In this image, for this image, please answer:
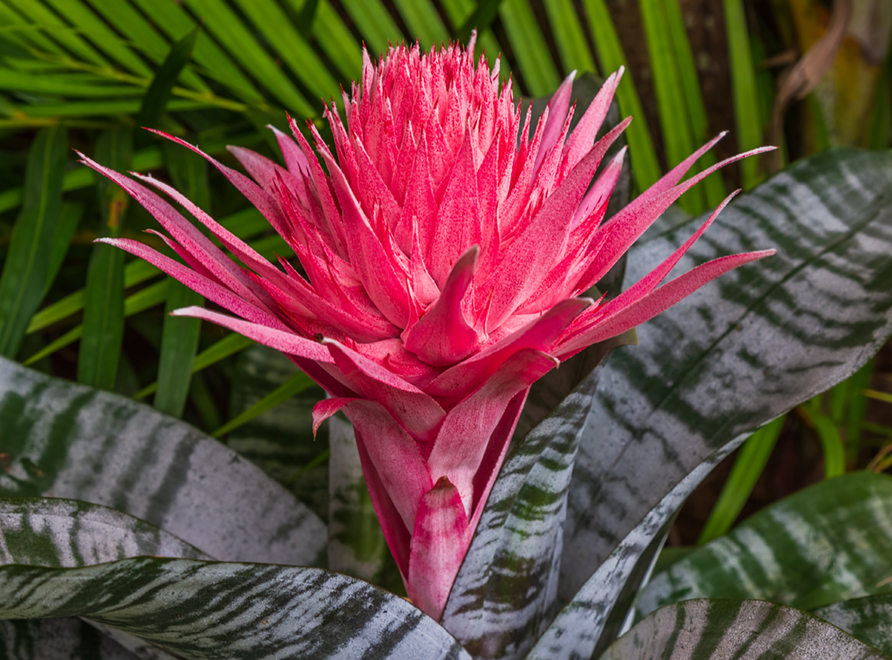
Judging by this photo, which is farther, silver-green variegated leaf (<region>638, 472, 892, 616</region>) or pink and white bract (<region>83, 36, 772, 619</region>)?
silver-green variegated leaf (<region>638, 472, 892, 616</region>)

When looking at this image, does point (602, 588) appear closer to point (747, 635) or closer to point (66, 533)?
point (747, 635)

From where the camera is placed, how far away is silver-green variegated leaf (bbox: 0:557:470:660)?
0.27 meters

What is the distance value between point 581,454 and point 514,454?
0.18 m

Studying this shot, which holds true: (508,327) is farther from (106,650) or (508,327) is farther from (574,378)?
(106,650)

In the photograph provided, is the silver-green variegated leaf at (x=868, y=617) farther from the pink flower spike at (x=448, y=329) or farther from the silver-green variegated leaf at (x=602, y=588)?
the pink flower spike at (x=448, y=329)

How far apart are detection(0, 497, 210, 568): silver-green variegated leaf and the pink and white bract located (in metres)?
0.15

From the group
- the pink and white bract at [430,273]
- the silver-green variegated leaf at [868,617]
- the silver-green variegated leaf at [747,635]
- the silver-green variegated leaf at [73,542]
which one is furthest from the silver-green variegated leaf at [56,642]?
the silver-green variegated leaf at [868,617]

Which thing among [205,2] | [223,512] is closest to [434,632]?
[223,512]

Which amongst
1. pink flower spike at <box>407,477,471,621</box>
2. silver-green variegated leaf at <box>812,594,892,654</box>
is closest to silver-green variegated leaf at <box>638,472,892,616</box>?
silver-green variegated leaf at <box>812,594,892,654</box>

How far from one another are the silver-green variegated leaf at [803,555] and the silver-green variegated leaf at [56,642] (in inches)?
15.3

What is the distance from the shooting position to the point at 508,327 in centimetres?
30

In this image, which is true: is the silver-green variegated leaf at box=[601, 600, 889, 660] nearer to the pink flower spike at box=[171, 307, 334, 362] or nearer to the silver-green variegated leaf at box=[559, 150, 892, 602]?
the silver-green variegated leaf at box=[559, 150, 892, 602]

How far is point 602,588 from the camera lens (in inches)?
14.1

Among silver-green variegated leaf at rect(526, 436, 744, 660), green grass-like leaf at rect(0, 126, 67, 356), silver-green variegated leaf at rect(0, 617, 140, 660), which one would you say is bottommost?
silver-green variegated leaf at rect(526, 436, 744, 660)
